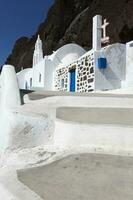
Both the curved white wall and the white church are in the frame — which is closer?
the white church

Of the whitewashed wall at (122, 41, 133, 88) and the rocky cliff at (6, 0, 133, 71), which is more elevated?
the rocky cliff at (6, 0, 133, 71)

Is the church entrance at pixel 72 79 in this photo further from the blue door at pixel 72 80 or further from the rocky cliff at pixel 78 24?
the rocky cliff at pixel 78 24

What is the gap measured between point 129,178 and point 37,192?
1079mm

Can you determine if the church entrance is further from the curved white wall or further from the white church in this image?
the curved white wall

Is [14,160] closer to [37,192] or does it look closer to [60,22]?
[37,192]

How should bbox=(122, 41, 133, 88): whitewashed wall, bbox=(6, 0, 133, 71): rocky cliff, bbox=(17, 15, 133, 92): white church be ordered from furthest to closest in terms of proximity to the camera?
1. bbox=(6, 0, 133, 71): rocky cliff
2. bbox=(122, 41, 133, 88): whitewashed wall
3. bbox=(17, 15, 133, 92): white church

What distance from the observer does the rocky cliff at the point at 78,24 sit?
24969 millimetres

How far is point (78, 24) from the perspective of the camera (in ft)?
119

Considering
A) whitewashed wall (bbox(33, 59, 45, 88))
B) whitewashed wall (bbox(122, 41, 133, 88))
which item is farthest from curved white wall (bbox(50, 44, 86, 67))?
whitewashed wall (bbox(122, 41, 133, 88))

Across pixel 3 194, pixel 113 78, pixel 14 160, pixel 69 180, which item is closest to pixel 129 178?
pixel 69 180

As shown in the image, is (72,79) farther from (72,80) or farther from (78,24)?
(78,24)

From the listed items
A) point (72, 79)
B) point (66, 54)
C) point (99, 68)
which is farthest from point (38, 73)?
point (99, 68)

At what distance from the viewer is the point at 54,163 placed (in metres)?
4.38

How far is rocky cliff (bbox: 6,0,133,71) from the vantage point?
24969 mm
